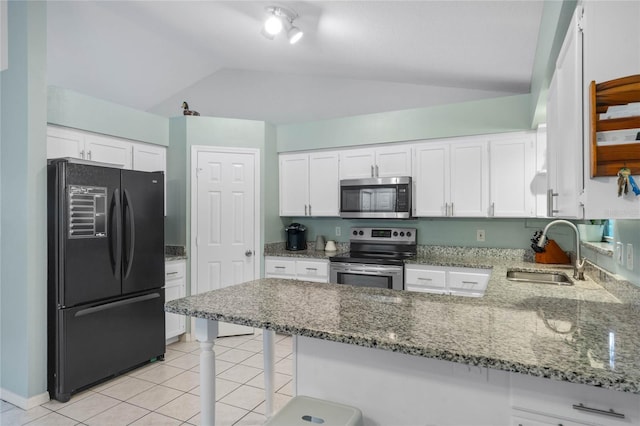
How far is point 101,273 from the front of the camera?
2768mm

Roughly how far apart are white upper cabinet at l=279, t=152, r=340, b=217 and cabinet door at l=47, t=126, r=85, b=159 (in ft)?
6.71

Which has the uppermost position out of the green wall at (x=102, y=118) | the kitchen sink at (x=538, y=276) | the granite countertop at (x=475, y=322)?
the green wall at (x=102, y=118)

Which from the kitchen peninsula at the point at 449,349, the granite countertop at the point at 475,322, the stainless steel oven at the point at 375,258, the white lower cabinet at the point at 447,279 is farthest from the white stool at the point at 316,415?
the stainless steel oven at the point at 375,258

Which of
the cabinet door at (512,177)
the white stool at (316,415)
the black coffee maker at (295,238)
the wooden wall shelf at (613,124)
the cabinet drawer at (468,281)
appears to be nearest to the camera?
the wooden wall shelf at (613,124)

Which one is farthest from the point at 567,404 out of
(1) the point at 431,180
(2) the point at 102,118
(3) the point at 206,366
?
(2) the point at 102,118

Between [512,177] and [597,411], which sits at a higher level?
[512,177]

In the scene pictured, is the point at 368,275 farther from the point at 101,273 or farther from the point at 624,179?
the point at 624,179

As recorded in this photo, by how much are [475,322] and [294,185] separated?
10.5 feet

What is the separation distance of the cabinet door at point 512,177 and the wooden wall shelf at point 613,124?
2.33 metres

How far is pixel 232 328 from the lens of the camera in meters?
3.89

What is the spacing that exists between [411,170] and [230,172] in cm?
195

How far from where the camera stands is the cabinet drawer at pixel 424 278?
129 inches

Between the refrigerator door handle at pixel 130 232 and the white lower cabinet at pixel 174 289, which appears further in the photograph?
the white lower cabinet at pixel 174 289

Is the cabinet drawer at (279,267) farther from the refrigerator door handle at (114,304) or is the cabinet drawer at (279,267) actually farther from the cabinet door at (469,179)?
the cabinet door at (469,179)
